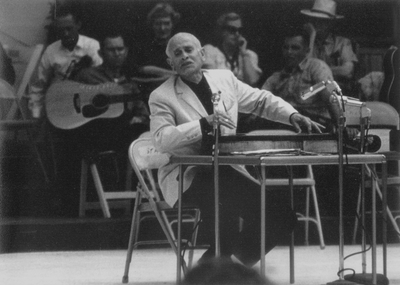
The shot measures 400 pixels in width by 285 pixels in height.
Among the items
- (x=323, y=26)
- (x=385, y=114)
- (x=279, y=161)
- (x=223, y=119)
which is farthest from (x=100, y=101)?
(x=279, y=161)

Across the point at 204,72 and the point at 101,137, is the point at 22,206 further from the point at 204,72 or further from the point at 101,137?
the point at 204,72

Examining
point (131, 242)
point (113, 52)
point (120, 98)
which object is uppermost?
point (113, 52)

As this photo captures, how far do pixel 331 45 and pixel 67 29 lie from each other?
2.00 meters

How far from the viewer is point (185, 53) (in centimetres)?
456

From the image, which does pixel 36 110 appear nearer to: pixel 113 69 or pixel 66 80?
pixel 66 80

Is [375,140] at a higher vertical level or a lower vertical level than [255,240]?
higher

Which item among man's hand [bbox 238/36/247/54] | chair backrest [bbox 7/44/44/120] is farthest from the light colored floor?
man's hand [bbox 238/36/247/54]

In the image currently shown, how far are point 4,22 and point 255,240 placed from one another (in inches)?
114

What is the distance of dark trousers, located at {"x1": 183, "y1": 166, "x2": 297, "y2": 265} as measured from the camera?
176 inches

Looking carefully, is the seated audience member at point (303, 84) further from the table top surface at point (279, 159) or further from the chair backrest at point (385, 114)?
the table top surface at point (279, 159)

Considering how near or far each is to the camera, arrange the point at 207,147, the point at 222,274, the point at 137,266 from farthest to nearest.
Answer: the point at 137,266, the point at 207,147, the point at 222,274

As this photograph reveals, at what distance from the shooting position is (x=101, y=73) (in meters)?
6.55

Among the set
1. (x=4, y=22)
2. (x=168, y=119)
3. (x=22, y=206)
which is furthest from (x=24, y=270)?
(x=4, y=22)

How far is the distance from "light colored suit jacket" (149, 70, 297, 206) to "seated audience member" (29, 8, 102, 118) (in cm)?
200
